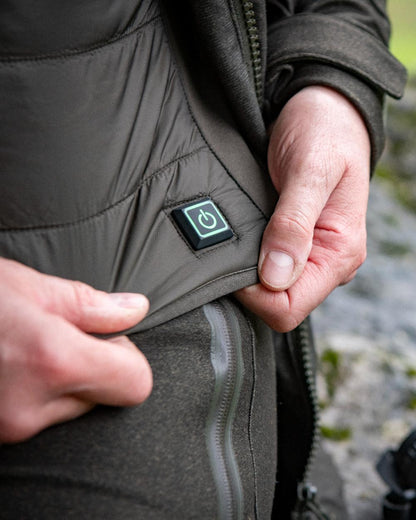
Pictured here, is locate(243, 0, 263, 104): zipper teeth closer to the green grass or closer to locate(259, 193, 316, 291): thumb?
locate(259, 193, 316, 291): thumb

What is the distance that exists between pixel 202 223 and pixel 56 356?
239 mm

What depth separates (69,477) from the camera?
0.48m

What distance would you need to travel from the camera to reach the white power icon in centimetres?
61

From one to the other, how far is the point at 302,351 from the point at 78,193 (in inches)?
16.1

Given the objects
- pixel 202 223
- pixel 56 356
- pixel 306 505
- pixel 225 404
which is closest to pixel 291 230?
pixel 202 223

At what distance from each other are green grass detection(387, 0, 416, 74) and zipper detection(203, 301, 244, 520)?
284 cm

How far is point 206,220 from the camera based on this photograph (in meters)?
0.62

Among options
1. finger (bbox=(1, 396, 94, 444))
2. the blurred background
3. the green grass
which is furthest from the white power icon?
the green grass

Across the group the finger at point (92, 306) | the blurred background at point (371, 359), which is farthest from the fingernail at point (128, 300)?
the blurred background at point (371, 359)

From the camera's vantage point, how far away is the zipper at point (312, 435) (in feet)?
2.61

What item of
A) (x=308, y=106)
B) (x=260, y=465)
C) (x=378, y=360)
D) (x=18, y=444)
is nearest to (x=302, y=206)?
(x=308, y=106)

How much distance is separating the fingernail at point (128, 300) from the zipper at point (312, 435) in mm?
336

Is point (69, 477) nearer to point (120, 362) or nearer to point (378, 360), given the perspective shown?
point (120, 362)

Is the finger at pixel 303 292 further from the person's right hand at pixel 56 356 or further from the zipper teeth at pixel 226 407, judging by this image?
the person's right hand at pixel 56 356
